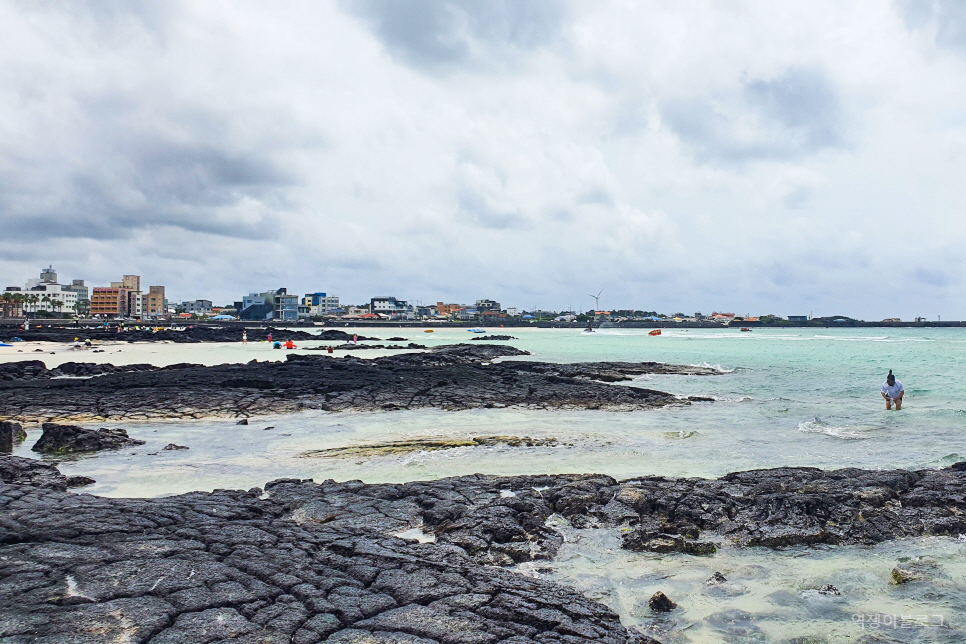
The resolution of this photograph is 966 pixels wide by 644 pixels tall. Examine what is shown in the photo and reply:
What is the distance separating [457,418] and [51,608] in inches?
630

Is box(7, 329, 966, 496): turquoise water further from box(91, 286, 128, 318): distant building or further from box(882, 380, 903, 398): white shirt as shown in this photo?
box(91, 286, 128, 318): distant building

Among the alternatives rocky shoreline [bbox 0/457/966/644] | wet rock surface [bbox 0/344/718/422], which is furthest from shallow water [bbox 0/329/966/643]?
wet rock surface [bbox 0/344/718/422]

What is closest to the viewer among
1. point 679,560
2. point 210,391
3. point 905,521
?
point 679,560

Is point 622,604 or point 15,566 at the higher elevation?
point 15,566

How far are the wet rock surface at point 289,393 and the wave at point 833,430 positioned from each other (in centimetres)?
552

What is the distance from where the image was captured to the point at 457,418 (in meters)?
21.0

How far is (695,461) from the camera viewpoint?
14.6 meters

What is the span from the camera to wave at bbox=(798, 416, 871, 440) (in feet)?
59.8

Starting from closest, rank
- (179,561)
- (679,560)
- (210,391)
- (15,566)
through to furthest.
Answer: (15,566)
(179,561)
(679,560)
(210,391)

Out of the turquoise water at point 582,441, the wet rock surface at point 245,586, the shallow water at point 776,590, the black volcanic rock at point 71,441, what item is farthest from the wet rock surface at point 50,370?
the shallow water at point 776,590

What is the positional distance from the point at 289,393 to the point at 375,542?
17797 millimetres

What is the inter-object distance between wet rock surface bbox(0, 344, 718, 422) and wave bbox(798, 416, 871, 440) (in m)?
5.52

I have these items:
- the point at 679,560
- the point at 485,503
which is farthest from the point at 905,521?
the point at 485,503

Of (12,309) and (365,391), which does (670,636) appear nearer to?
(365,391)
